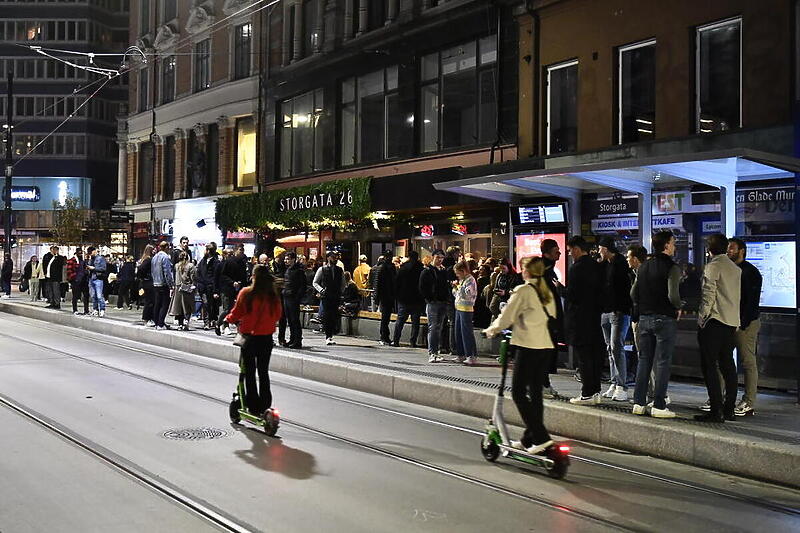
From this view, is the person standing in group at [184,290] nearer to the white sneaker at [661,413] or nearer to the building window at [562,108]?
the building window at [562,108]

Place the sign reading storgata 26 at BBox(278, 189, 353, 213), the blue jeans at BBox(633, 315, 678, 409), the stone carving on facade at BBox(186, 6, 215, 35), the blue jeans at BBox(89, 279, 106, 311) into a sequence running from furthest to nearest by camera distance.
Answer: the stone carving on facade at BBox(186, 6, 215, 35), the sign reading storgata 26 at BBox(278, 189, 353, 213), the blue jeans at BBox(89, 279, 106, 311), the blue jeans at BBox(633, 315, 678, 409)

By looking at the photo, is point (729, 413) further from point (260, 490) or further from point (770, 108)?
point (770, 108)

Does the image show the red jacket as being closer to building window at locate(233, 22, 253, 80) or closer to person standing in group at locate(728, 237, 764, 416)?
person standing in group at locate(728, 237, 764, 416)

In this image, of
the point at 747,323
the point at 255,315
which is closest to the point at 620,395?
the point at 747,323

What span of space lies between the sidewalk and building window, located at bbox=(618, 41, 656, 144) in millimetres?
5940

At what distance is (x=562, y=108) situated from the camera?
18219 millimetres

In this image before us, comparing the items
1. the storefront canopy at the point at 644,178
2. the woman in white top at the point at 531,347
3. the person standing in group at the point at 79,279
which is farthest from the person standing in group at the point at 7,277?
the woman in white top at the point at 531,347

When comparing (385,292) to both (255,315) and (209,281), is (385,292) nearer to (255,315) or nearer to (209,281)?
(209,281)

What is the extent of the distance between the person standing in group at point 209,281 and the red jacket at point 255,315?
9.75m

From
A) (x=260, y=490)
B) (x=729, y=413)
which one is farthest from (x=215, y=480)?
(x=729, y=413)

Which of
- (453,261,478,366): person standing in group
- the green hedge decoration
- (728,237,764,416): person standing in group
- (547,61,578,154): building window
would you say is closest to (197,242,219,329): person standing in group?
the green hedge decoration

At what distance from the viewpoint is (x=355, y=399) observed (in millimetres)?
11539

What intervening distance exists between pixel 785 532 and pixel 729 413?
3.20 meters

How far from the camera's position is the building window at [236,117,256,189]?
106ft
